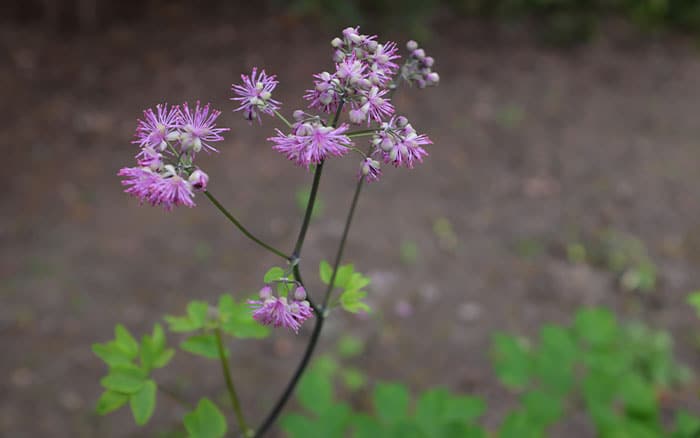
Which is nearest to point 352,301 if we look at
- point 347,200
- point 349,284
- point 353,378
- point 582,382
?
point 349,284

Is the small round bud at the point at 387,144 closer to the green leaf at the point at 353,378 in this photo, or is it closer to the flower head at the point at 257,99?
the flower head at the point at 257,99

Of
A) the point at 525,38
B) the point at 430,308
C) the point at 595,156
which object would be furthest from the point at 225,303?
the point at 525,38

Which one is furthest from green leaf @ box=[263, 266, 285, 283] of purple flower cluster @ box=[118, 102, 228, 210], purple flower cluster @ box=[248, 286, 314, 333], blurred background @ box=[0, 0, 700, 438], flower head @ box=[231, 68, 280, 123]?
blurred background @ box=[0, 0, 700, 438]

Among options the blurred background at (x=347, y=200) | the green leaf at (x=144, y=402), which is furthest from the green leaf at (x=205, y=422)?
the blurred background at (x=347, y=200)

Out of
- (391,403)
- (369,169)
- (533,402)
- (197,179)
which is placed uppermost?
(369,169)

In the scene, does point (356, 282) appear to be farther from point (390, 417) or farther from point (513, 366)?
point (513, 366)

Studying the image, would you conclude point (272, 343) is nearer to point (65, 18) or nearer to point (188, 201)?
point (188, 201)
